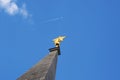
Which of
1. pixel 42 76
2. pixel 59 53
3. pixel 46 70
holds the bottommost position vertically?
pixel 42 76

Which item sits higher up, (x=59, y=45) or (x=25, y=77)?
(x=59, y=45)

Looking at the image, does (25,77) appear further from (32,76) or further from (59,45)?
(59,45)

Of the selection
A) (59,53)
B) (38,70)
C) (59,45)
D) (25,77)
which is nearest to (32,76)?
(25,77)

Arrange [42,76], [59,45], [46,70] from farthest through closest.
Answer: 1. [59,45]
2. [46,70]
3. [42,76]

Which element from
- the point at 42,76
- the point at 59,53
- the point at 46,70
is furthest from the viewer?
the point at 59,53

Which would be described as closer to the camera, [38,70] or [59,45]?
[38,70]

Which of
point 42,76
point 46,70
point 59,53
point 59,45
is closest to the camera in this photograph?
point 42,76

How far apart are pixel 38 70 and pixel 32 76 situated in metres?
1.51

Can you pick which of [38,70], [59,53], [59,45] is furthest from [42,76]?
[59,45]

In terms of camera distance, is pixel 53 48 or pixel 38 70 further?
pixel 53 48

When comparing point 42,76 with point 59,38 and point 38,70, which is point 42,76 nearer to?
point 38,70

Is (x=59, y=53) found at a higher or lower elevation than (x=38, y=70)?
higher

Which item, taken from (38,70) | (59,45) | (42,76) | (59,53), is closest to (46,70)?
(38,70)

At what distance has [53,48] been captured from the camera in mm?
28547
